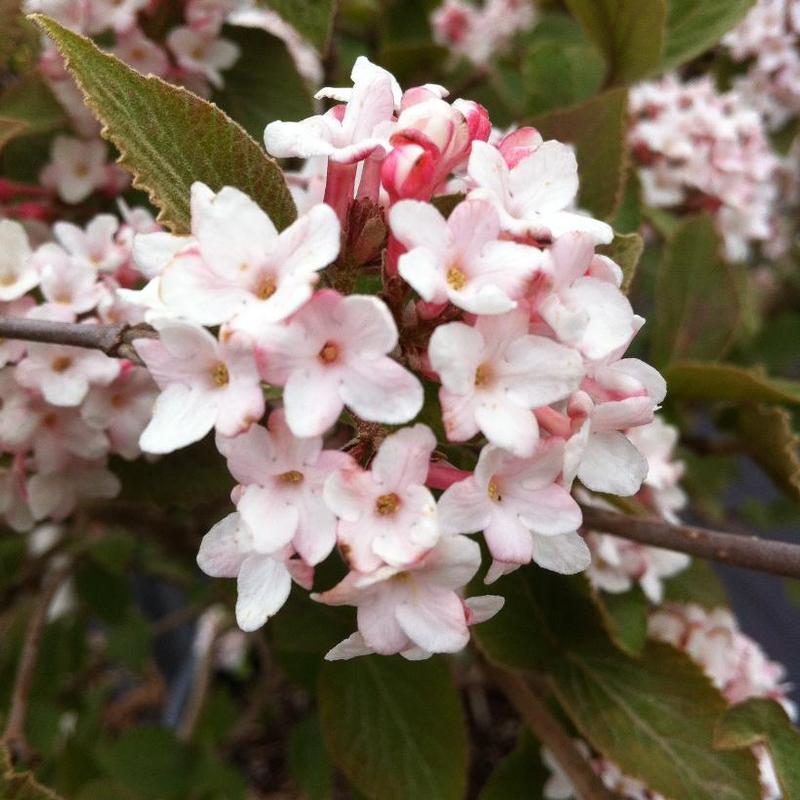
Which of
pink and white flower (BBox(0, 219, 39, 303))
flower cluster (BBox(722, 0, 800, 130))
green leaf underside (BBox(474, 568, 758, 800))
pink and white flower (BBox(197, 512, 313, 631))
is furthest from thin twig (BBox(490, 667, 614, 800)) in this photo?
flower cluster (BBox(722, 0, 800, 130))

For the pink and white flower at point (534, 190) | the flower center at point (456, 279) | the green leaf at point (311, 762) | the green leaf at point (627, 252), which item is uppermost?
the pink and white flower at point (534, 190)

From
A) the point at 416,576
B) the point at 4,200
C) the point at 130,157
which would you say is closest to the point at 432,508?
the point at 416,576

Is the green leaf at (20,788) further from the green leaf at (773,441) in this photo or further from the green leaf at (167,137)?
the green leaf at (773,441)

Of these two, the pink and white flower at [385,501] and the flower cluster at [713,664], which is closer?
the pink and white flower at [385,501]

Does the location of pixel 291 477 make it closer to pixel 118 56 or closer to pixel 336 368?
pixel 336 368

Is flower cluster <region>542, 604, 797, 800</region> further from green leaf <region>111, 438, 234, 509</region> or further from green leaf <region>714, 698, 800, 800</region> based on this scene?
green leaf <region>111, 438, 234, 509</region>

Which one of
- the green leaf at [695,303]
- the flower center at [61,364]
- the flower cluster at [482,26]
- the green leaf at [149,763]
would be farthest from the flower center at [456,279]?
the flower cluster at [482,26]
